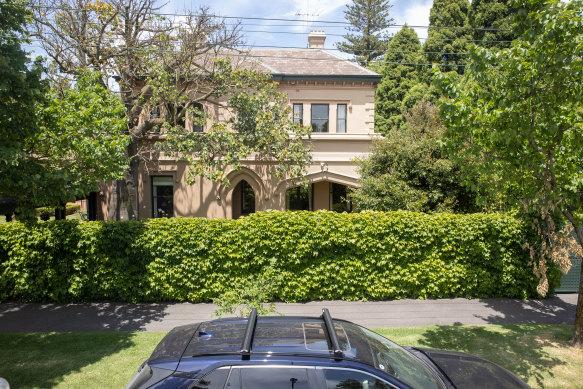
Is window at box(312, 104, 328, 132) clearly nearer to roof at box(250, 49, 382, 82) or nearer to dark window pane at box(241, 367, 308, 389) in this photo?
roof at box(250, 49, 382, 82)

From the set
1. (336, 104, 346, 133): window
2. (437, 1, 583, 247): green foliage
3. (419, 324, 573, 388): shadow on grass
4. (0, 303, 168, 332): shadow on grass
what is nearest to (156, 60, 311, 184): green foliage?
(336, 104, 346, 133): window

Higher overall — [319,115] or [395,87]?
[395,87]

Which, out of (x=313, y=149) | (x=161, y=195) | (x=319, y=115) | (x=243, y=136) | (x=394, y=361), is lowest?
(x=394, y=361)

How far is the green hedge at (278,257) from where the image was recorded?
10.1 metres

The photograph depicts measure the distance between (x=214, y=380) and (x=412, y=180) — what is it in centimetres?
1176

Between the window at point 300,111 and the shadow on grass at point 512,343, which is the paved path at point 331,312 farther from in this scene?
the window at point 300,111

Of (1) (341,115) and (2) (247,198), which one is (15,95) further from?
(2) (247,198)

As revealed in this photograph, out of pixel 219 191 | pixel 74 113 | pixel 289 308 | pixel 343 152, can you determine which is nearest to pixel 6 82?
pixel 74 113

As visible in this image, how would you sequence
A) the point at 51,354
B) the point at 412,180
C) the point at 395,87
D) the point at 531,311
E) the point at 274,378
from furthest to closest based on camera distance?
1. the point at 395,87
2. the point at 412,180
3. the point at 531,311
4. the point at 51,354
5. the point at 274,378

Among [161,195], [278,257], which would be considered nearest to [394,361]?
[278,257]

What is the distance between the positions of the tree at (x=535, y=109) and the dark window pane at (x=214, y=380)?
5.78 m

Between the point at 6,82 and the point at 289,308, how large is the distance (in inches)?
298

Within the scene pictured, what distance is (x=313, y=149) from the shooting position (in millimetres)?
17641

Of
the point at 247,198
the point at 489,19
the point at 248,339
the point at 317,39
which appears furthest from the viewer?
the point at 489,19
